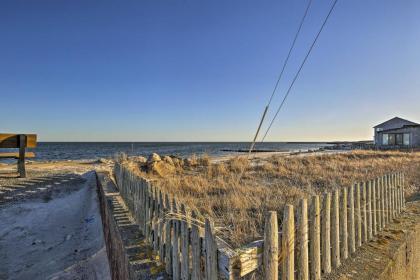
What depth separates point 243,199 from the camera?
438cm

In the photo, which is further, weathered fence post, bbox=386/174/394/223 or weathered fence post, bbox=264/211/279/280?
weathered fence post, bbox=386/174/394/223

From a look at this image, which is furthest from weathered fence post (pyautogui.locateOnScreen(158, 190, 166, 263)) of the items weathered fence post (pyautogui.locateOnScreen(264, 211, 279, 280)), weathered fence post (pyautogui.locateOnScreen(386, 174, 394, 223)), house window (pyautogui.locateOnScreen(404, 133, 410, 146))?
house window (pyautogui.locateOnScreen(404, 133, 410, 146))

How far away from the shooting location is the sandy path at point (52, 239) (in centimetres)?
333

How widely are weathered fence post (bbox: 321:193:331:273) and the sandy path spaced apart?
2788 mm

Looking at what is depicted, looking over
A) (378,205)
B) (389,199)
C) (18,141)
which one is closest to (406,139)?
(389,199)

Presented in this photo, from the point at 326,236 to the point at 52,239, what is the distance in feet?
14.7

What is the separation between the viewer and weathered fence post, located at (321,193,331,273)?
206cm

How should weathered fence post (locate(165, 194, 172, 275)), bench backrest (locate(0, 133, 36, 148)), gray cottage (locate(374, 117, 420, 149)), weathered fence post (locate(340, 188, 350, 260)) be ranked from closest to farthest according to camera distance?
1. weathered fence post (locate(165, 194, 172, 275))
2. weathered fence post (locate(340, 188, 350, 260))
3. bench backrest (locate(0, 133, 36, 148))
4. gray cottage (locate(374, 117, 420, 149))

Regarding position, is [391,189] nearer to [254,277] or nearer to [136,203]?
[254,277]

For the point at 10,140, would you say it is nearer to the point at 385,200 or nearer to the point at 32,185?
the point at 32,185

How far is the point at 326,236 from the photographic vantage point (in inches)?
81.5

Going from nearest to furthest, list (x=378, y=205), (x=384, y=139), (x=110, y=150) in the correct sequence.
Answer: (x=378, y=205)
(x=384, y=139)
(x=110, y=150)

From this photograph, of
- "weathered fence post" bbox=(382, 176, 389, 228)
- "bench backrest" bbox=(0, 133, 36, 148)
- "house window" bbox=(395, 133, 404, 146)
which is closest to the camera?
"weathered fence post" bbox=(382, 176, 389, 228)

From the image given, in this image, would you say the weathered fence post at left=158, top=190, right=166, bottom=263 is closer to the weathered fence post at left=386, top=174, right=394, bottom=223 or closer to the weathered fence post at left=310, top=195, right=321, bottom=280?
the weathered fence post at left=310, top=195, right=321, bottom=280
